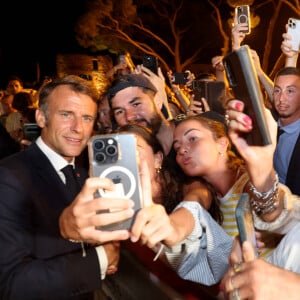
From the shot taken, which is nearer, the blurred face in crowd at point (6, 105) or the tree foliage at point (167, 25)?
the blurred face in crowd at point (6, 105)

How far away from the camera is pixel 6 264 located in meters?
1.83

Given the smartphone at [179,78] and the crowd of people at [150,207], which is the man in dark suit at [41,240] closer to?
the crowd of people at [150,207]

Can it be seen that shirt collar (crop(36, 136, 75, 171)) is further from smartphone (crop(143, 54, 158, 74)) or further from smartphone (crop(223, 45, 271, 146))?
smartphone (crop(143, 54, 158, 74))

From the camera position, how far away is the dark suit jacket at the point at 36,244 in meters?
A: 1.82

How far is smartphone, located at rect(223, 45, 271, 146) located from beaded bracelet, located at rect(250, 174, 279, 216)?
0.98 feet

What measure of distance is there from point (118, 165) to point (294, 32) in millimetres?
3205

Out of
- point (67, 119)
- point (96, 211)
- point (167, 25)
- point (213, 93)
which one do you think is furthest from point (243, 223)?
point (167, 25)

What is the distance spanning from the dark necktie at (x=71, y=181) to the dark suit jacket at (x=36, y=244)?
0.07 m

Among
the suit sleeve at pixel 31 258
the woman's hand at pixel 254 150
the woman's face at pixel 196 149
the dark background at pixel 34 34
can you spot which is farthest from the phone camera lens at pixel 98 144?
the dark background at pixel 34 34

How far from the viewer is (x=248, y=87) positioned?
1215mm

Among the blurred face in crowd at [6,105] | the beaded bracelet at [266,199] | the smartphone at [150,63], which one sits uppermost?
the smartphone at [150,63]

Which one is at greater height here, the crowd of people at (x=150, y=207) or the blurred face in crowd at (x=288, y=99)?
the blurred face in crowd at (x=288, y=99)

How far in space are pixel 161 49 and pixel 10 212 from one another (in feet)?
68.1

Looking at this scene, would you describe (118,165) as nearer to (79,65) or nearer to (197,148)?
(197,148)
